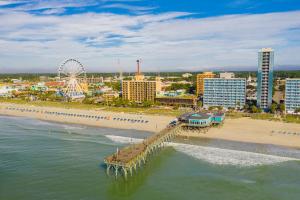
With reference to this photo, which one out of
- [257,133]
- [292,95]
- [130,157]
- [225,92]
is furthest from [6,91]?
[130,157]

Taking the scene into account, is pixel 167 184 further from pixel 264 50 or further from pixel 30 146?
pixel 264 50

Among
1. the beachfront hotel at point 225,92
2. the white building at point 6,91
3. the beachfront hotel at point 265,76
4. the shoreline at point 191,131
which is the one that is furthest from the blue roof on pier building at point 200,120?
the white building at point 6,91

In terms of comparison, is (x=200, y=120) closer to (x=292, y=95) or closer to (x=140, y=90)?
(x=292, y=95)

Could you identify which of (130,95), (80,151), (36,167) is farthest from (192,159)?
(130,95)

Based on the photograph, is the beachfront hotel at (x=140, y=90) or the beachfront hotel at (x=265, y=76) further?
the beachfront hotel at (x=140, y=90)

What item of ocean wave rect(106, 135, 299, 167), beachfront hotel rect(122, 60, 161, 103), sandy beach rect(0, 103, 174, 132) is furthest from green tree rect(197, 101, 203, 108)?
ocean wave rect(106, 135, 299, 167)

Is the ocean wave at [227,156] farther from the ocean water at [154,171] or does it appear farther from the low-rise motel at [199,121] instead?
the low-rise motel at [199,121]
